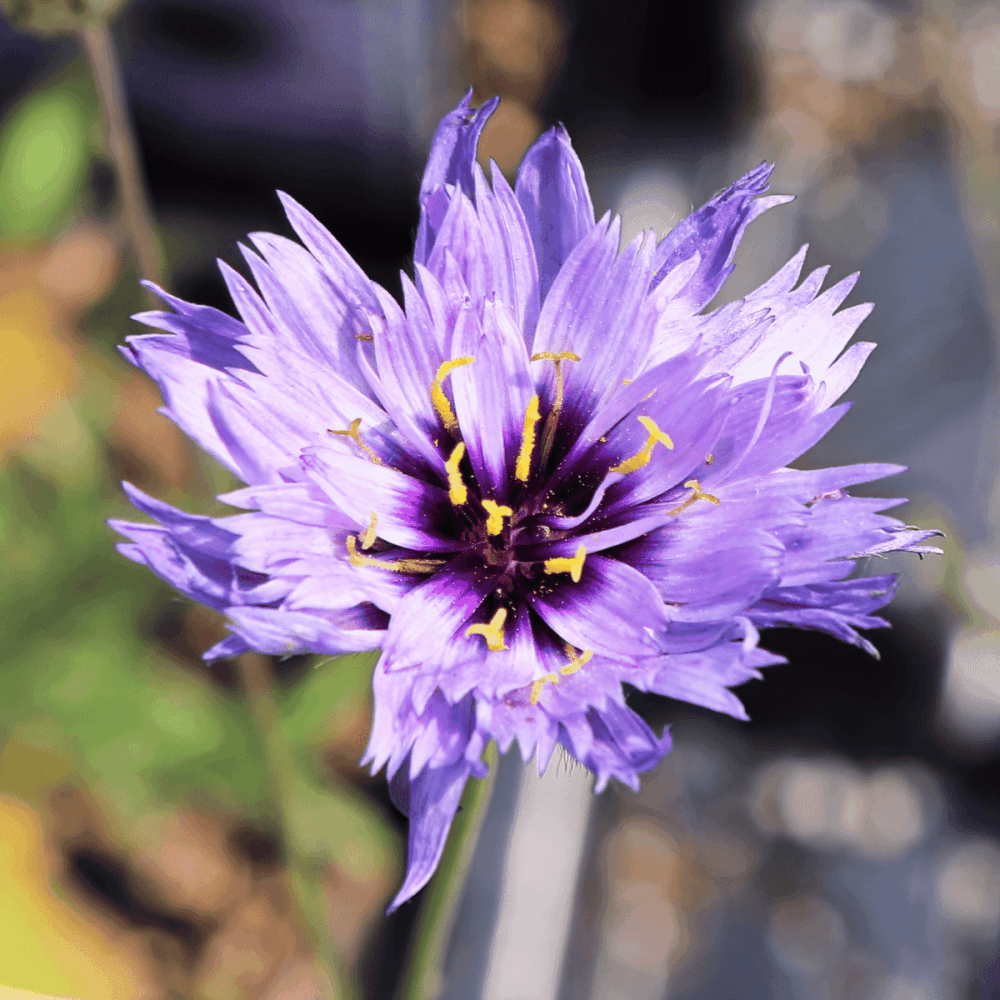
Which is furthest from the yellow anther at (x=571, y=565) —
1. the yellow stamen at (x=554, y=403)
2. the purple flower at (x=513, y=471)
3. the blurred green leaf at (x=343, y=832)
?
the blurred green leaf at (x=343, y=832)

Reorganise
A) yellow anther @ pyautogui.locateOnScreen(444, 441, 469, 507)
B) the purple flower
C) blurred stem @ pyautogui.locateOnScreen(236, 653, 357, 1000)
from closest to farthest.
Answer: the purple flower → yellow anther @ pyautogui.locateOnScreen(444, 441, 469, 507) → blurred stem @ pyautogui.locateOnScreen(236, 653, 357, 1000)

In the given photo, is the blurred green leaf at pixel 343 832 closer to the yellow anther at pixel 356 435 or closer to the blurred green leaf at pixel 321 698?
the blurred green leaf at pixel 321 698

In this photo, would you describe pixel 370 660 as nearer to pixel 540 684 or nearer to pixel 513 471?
pixel 513 471

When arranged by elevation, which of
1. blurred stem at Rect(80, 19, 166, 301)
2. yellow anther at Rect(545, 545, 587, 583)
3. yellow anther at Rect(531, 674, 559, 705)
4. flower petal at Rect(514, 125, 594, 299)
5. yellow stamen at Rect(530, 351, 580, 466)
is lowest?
yellow anther at Rect(531, 674, 559, 705)

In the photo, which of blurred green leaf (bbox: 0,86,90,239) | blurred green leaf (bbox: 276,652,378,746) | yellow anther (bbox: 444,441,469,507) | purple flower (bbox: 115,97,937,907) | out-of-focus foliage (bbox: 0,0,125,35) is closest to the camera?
purple flower (bbox: 115,97,937,907)

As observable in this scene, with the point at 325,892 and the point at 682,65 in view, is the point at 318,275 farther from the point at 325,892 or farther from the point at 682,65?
the point at 682,65

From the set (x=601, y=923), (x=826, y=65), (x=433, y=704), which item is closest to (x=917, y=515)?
(x=601, y=923)

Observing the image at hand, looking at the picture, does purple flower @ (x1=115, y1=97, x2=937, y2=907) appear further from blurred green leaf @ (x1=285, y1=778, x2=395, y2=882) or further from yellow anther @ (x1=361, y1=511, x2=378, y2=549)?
blurred green leaf @ (x1=285, y1=778, x2=395, y2=882)

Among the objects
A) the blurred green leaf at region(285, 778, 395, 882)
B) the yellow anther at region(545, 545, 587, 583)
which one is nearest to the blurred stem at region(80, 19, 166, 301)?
the yellow anther at region(545, 545, 587, 583)
